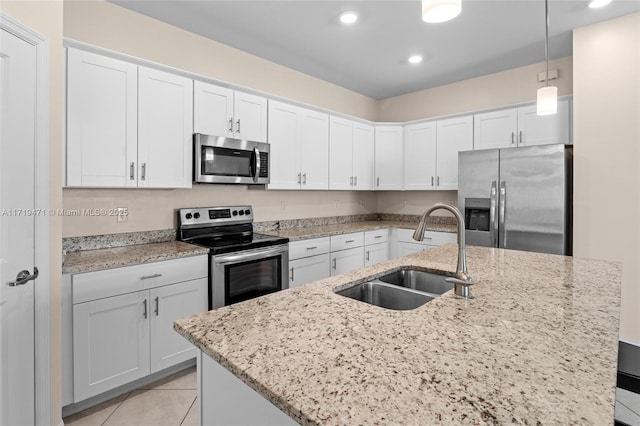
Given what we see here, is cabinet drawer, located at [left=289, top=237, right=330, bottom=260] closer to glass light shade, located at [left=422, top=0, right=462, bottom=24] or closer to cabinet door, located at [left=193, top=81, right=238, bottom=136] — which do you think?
cabinet door, located at [left=193, top=81, right=238, bottom=136]

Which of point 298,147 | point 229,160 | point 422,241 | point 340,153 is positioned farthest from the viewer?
point 340,153

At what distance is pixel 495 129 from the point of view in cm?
377

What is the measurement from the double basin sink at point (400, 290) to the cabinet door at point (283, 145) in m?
1.95

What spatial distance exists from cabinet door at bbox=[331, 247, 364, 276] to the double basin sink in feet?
5.93

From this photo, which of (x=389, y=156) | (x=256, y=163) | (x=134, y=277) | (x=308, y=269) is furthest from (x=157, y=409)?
(x=389, y=156)

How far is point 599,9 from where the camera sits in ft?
8.74

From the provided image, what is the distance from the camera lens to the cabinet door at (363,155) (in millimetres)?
4395

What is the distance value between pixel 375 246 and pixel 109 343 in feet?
9.71

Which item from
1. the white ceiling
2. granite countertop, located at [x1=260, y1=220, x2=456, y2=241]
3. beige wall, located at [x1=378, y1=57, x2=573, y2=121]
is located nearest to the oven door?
granite countertop, located at [x1=260, y1=220, x2=456, y2=241]

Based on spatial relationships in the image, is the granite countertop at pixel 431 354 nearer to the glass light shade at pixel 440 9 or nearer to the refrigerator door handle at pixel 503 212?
the glass light shade at pixel 440 9

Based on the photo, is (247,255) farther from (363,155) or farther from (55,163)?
(363,155)

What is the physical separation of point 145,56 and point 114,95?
661 mm

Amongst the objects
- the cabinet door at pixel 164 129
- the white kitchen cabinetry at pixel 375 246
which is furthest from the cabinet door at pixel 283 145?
the white kitchen cabinetry at pixel 375 246

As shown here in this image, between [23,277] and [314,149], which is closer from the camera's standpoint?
[23,277]
